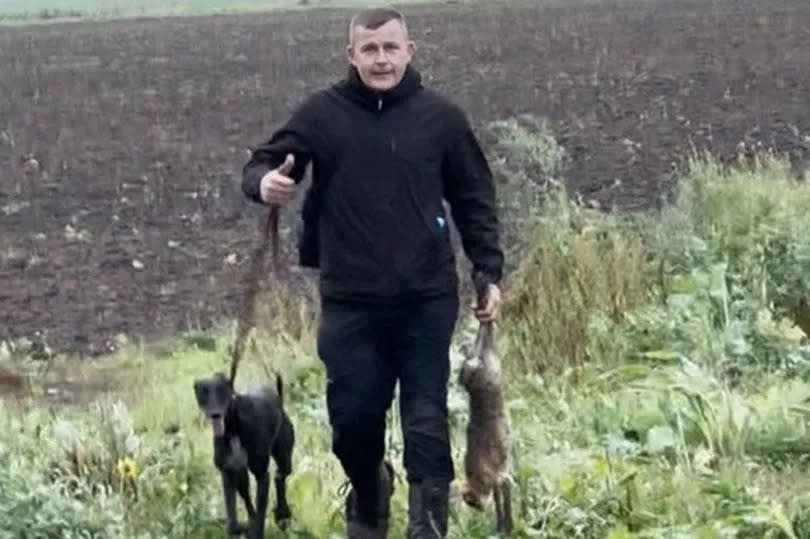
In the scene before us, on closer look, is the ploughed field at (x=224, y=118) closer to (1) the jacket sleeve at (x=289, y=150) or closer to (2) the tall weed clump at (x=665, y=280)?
(2) the tall weed clump at (x=665, y=280)

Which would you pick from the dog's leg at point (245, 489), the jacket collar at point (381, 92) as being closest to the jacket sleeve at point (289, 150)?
the jacket collar at point (381, 92)

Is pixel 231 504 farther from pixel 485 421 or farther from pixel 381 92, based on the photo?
pixel 381 92

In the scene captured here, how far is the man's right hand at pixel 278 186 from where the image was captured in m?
6.61

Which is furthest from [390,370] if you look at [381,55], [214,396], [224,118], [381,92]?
[224,118]

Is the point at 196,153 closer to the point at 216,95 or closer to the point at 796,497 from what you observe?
the point at 216,95

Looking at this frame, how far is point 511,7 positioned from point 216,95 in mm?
28820

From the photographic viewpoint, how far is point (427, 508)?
22.2 ft

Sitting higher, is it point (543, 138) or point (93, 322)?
point (543, 138)

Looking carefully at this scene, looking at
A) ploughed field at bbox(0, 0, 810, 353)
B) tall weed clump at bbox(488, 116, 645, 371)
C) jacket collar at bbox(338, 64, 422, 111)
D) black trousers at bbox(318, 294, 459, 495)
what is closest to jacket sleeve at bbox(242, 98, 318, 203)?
jacket collar at bbox(338, 64, 422, 111)

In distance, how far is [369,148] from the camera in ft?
21.9

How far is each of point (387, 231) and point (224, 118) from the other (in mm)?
21436

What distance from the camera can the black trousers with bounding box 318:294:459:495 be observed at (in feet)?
22.2

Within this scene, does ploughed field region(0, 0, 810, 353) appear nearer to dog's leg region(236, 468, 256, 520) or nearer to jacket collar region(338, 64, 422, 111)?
dog's leg region(236, 468, 256, 520)

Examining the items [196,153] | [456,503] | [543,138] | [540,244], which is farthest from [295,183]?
[196,153]
